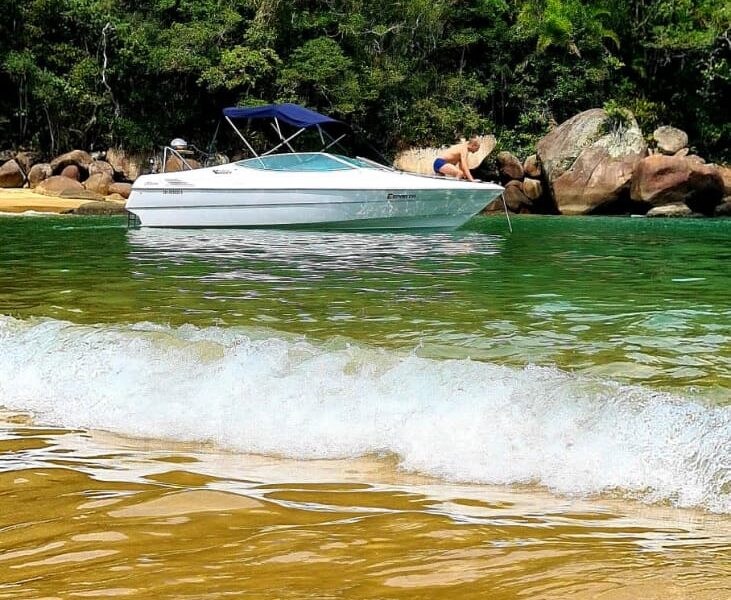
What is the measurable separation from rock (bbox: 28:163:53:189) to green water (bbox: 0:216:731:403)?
1363 centimetres

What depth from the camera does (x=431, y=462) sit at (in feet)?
12.2

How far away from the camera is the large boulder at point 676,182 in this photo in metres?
24.1

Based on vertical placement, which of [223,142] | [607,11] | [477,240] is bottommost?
[477,240]

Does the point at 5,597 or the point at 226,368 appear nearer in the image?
the point at 5,597

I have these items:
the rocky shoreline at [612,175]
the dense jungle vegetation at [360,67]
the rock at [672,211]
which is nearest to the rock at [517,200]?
the rocky shoreline at [612,175]

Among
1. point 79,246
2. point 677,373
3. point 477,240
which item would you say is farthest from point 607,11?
point 677,373

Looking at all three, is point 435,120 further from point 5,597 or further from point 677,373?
point 5,597

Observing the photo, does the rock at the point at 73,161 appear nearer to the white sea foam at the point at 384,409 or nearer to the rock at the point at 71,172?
the rock at the point at 71,172

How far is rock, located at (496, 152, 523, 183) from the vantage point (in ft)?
92.9

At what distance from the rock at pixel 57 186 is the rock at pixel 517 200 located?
12535mm

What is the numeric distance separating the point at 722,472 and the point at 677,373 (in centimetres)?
206

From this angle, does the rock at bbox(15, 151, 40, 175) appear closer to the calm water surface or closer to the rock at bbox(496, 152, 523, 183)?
the rock at bbox(496, 152, 523, 183)

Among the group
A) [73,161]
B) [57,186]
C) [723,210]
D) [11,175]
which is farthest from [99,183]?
[723,210]

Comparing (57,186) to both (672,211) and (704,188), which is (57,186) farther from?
(704,188)
